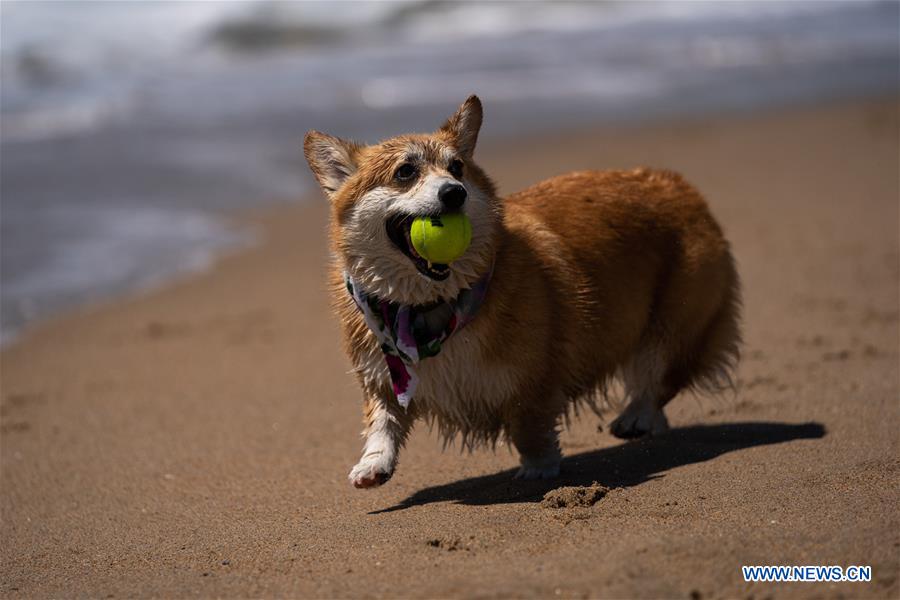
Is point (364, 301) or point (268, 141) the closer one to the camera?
point (364, 301)

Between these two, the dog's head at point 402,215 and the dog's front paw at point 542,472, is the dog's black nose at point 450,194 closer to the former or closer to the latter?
the dog's head at point 402,215

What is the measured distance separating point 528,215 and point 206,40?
2122 centimetres

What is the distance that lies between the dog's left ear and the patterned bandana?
1.81ft

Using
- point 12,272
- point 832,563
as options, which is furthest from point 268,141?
point 832,563

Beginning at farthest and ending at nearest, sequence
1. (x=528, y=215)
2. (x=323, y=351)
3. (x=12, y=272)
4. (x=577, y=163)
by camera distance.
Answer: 1. (x=577, y=163)
2. (x=12, y=272)
3. (x=323, y=351)
4. (x=528, y=215)

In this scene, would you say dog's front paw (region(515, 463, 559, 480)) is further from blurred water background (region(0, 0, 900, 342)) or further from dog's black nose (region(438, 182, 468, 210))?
blurred water background (region(0, 0, 900, 342))

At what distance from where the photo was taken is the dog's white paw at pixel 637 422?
16.6 ft

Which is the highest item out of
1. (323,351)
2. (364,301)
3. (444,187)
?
(444,187)

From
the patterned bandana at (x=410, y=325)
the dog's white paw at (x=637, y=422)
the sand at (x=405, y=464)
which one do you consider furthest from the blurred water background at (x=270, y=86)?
the dog's white paw at (x=637, y=422)

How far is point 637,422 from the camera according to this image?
16.6 ft

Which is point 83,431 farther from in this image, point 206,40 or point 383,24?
point 383,24

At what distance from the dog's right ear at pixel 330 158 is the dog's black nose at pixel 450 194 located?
505 millimetres

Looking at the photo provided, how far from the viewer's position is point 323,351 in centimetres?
689

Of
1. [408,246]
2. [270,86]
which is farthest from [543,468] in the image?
[270,86]
